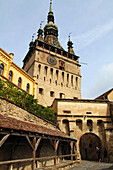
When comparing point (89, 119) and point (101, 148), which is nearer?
point (101, 148)

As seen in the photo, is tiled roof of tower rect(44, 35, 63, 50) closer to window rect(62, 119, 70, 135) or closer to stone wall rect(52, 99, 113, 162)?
stone wall rect(52, 99, 113, 162)

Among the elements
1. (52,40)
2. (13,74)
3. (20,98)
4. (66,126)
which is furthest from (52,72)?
(20,98)

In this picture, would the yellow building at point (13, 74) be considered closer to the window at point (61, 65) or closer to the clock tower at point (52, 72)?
the clock tower at point (52, 72)

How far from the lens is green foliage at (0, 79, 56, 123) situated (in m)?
13.3

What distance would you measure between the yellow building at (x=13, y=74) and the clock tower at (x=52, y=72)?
6550 millimetres

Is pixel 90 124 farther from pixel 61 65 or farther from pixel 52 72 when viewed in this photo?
pixel 61 65

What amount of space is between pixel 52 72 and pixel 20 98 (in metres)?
22.9

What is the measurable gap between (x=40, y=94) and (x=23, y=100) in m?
18.3

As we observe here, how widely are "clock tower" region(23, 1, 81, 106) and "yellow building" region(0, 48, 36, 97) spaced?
655 cm

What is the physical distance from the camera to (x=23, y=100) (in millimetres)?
15250

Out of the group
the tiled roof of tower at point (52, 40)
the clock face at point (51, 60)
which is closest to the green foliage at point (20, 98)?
the clock face at point (51, 60)

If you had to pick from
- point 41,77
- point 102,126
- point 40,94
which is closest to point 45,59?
point 41,77

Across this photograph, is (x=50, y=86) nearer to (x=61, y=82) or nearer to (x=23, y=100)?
(x=61, y=82)

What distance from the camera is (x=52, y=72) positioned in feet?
122
